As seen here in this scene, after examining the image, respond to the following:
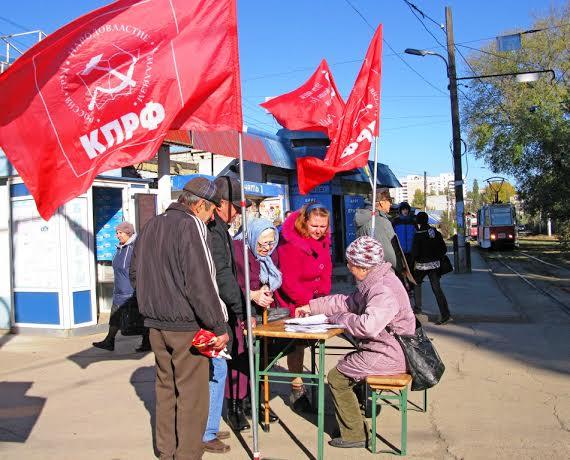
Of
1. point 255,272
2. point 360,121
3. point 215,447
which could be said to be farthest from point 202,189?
point 360,121

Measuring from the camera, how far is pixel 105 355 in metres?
8.23

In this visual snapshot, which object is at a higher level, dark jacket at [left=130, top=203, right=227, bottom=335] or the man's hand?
dark jacket at [left=130, top=203, right=227, bottom=335]

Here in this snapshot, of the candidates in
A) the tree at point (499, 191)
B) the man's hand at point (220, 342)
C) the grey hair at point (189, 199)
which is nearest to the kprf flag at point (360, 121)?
the grey hair at point (189, 199)

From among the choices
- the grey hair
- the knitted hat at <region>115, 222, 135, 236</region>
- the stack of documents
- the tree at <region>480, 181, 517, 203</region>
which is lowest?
the stack of documents

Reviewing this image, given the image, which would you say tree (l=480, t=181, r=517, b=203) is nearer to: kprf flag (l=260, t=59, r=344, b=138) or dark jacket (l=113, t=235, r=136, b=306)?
kprf flag (l=260, t=59, r=344, b=138)

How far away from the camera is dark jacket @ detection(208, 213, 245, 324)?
Answer: 4520 mm

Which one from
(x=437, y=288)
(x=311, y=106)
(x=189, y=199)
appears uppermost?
(x=311, y=106)

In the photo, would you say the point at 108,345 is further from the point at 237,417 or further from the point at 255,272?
the point at 255,272

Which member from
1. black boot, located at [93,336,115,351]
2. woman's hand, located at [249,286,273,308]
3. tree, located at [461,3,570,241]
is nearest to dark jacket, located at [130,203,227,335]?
woman's hand, located at [249,286,273,308]

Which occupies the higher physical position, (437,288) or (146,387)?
(437,288)

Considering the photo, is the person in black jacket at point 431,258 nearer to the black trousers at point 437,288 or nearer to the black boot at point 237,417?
the black trousers at point 437,288

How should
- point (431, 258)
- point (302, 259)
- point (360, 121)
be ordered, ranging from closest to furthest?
point (302, 259) < point (360, 121) < point (431, 258)

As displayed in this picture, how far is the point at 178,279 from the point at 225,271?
2.20ft

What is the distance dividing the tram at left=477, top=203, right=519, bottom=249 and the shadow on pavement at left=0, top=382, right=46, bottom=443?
3681cm
